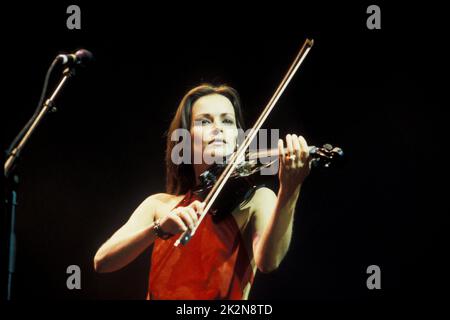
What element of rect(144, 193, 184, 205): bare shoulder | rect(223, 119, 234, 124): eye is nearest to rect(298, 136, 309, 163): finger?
rect(223, 119, 234, 124): eye

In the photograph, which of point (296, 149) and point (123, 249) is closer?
point (296, 149)

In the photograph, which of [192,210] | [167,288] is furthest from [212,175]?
[167,288]

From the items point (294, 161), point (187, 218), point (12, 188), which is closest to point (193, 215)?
point (187, 218)

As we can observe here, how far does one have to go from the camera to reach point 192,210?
53.8 inches

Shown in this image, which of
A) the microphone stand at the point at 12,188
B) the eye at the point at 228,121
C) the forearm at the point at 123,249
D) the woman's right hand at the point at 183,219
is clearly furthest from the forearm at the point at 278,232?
the microphone stand at the point at 12,188

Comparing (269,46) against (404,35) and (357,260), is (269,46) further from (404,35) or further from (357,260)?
(357,260)

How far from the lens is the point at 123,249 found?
163 cm

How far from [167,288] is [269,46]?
1.19 meters

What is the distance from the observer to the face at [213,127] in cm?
178

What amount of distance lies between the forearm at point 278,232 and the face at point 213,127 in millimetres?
396

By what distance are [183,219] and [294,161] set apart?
37 cm

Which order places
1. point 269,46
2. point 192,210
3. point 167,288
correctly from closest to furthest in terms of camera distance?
point 192,210
point 167,288
point 269,46

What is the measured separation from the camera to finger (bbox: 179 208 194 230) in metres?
1.33

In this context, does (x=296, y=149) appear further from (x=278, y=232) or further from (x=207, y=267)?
(x=207, y=267)
